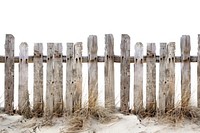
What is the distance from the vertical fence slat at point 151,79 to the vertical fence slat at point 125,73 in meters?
0.32

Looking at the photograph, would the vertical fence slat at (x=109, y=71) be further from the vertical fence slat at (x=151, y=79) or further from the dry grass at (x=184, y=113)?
the dry grass at (x=184, y=113)

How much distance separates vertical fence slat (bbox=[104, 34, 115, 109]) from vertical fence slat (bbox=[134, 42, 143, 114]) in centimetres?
37

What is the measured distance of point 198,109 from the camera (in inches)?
252

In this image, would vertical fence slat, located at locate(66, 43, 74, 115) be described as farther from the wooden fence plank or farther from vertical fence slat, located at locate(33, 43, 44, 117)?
vertical fence slat, located at locate(33, 43, 44, 117)

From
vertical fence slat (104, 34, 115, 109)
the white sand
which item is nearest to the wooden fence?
vertical fence slat (104, 34, 115, 109)

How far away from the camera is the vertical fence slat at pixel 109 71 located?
258 inches

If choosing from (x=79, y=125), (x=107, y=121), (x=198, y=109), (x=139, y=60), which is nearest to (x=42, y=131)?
(x=79, y=125)

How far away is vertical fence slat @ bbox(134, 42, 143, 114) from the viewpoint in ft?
21.5

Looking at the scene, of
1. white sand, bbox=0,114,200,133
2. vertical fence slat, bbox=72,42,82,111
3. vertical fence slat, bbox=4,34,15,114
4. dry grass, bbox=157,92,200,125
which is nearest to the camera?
white sand, bbox=0,114,200,133

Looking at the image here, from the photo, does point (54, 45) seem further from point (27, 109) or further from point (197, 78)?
point (197, 78)

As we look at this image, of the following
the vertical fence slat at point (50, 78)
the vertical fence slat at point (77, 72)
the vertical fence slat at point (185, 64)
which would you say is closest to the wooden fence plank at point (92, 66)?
the vertical fence slat at point (77, 72)

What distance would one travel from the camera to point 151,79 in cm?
655

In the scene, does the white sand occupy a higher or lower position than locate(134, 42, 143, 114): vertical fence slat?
lower

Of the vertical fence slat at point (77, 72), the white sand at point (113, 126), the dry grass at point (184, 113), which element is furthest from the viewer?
A: the vertical fence slat at point (77, 72)
